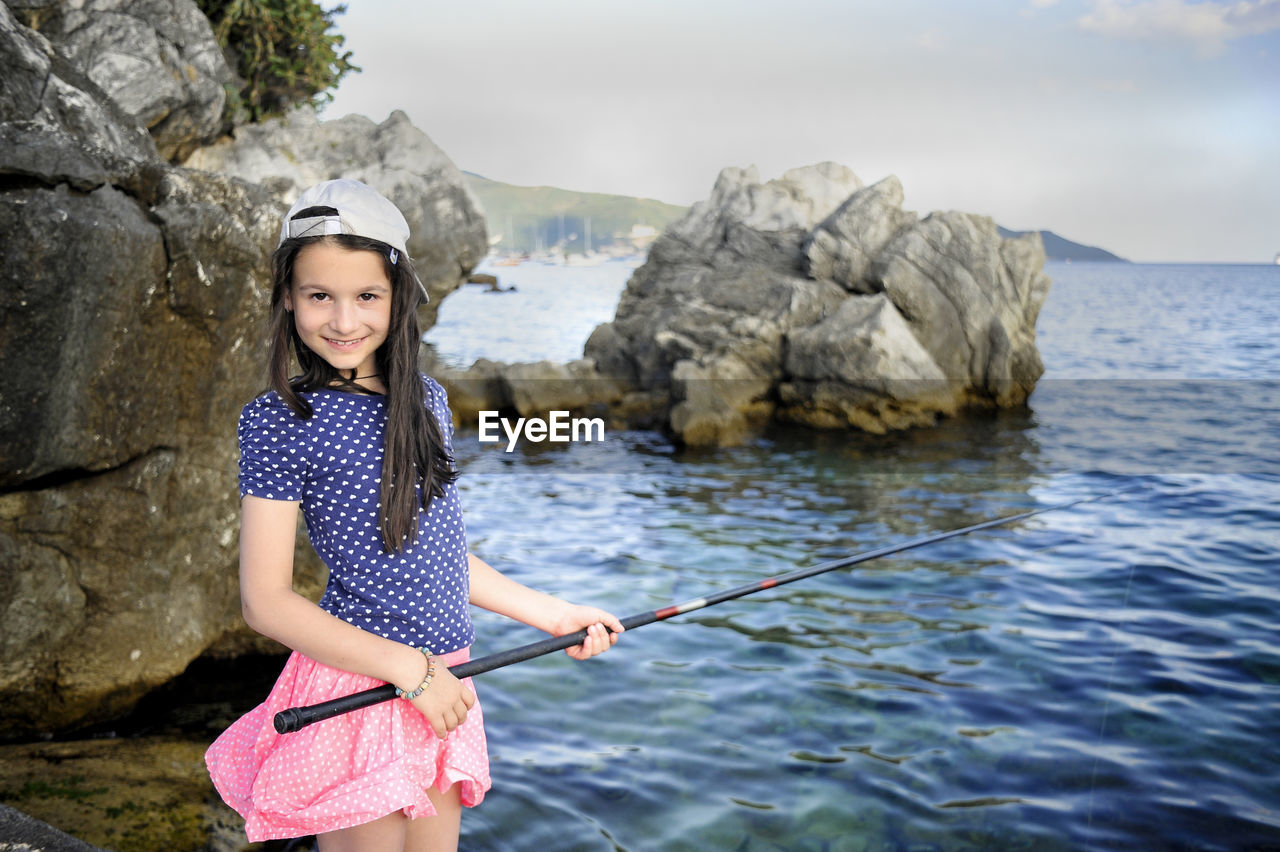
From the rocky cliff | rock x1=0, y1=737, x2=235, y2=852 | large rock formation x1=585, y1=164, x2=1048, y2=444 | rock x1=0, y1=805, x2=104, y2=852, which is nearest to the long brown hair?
rock x1=0, y1=805, x2=104, y2=852

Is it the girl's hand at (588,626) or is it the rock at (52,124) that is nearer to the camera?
the girl's hand at (588,626)

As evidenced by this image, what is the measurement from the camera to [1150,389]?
2180 cm

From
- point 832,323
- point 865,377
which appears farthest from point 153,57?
point 832,323

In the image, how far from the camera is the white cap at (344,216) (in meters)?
1.99

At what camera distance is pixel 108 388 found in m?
4.39

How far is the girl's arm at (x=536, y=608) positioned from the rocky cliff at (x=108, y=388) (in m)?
2.74

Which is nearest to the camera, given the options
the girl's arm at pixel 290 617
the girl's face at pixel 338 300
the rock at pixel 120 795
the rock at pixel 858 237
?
the girl's arm at pixel 290 617

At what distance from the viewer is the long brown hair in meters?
2.00

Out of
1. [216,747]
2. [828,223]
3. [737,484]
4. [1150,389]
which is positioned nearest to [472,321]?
[828,223]

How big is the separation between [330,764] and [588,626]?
71 cm

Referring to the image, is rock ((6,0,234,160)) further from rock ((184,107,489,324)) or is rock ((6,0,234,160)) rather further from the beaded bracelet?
the beaded bracelet

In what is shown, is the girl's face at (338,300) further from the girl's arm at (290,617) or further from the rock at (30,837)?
the rock at (30,837)

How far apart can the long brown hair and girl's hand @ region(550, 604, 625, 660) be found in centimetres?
50

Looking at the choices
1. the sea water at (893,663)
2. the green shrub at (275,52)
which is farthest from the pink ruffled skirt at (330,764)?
the green shrub at (275,52)
